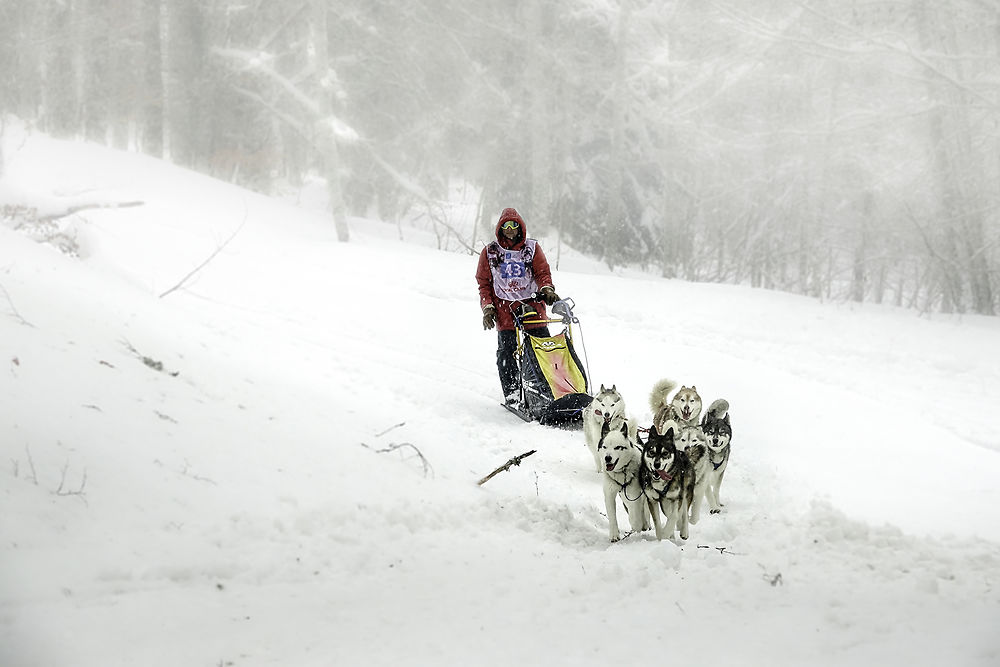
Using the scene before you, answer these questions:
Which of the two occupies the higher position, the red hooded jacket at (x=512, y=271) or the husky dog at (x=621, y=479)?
the red hooded jacket at (x=512, y=271)

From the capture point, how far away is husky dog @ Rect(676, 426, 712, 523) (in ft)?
16.3

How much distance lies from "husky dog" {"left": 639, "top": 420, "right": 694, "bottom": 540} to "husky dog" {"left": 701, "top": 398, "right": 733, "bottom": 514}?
580 millimetres

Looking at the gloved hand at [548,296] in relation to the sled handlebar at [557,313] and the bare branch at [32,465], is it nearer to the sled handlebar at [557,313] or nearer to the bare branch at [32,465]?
the sled handlebar at [557,313]

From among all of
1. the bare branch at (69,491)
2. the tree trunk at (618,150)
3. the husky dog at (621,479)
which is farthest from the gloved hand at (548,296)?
the tree trunk at (618,150)

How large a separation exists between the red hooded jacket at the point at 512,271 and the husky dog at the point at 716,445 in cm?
294

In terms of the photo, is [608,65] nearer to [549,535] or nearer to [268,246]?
[268,246]

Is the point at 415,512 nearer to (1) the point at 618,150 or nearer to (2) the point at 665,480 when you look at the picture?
(2) the point at 665,480

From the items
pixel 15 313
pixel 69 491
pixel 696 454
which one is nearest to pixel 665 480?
pixel 696 454

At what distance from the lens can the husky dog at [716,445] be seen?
515 cm

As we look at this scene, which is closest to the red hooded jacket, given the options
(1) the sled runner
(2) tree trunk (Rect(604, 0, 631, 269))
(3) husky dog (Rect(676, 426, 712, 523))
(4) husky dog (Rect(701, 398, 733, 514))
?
(1) the sled runner

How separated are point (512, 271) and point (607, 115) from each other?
14.2 metres

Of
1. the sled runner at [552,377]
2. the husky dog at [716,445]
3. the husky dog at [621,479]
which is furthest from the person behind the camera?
the sled runner at [552,377]

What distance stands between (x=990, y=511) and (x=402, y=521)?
4055 millimetres

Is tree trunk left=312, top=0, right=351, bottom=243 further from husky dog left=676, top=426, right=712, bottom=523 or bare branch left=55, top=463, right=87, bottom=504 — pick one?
bare branch left=55, top=463, right=87, bottom=504
